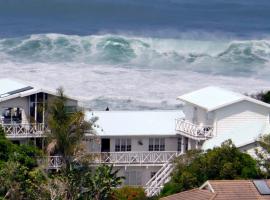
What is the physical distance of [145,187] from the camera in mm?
59438

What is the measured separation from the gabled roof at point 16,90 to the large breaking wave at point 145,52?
125 feet

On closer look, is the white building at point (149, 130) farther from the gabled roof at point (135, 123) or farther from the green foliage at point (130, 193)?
the green foliage at point (130, 193)

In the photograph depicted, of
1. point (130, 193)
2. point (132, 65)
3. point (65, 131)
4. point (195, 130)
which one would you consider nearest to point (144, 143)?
point (195, 130)

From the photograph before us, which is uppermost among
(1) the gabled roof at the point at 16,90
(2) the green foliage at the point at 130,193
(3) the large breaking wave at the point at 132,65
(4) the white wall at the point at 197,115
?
(3) the large breaking wave at the point at 132,65

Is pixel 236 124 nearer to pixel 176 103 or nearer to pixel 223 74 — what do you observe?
pixel 176 103

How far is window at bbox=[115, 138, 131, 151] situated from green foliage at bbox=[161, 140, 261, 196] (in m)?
6.49

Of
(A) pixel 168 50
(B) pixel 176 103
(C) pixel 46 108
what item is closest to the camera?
(C) pixel 46 108

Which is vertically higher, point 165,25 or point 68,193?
point 165,25

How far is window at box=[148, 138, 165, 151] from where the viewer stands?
62.0 metres

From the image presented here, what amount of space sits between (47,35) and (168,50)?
11.0 m

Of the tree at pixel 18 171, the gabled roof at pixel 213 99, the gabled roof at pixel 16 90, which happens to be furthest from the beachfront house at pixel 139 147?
the tree at pixel 18 171

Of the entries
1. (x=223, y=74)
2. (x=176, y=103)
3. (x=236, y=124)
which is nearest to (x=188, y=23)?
(x=223, y=74)

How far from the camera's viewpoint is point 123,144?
6153cm

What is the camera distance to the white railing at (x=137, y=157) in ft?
198
